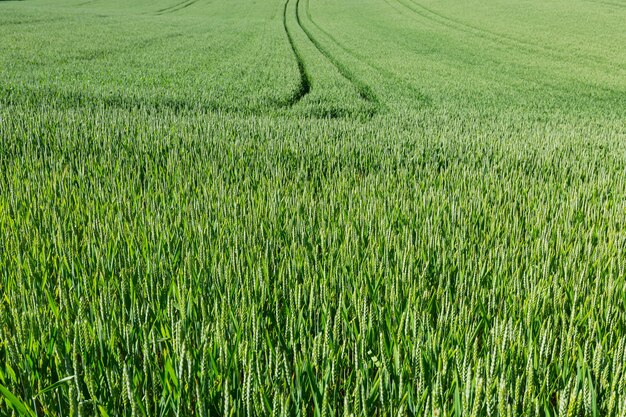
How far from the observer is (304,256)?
2.38m

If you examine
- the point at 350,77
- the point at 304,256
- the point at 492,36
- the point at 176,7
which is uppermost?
the point at 176,7

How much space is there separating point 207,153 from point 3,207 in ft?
6.95

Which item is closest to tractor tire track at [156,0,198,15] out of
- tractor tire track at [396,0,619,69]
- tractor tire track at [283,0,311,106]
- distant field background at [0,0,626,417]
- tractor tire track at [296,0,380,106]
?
tractor tire track at [296,0,380,106]

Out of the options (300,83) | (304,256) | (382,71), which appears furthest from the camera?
(382,71)

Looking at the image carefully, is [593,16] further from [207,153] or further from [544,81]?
[207,153]

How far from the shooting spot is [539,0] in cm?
3866

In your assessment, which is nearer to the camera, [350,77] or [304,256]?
[304,256]

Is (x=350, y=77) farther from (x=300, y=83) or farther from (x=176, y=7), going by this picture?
(x=176, y=7)

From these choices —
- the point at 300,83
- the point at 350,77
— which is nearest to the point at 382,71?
the point at 350,77

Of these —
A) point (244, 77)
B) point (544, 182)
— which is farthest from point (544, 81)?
point (544, 182)

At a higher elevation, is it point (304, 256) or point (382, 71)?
point (304, 256)

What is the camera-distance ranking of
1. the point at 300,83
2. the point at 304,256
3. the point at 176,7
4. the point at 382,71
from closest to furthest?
the point at 304,256
the point at 300,83
the point at 382,71
the point at 176,7

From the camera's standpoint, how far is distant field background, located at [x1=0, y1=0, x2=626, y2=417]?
53.9 inches

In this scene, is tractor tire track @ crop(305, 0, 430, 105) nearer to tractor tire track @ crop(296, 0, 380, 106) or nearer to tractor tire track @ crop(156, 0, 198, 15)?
tractor tire track @ crop(296, 0, 380, 106)
